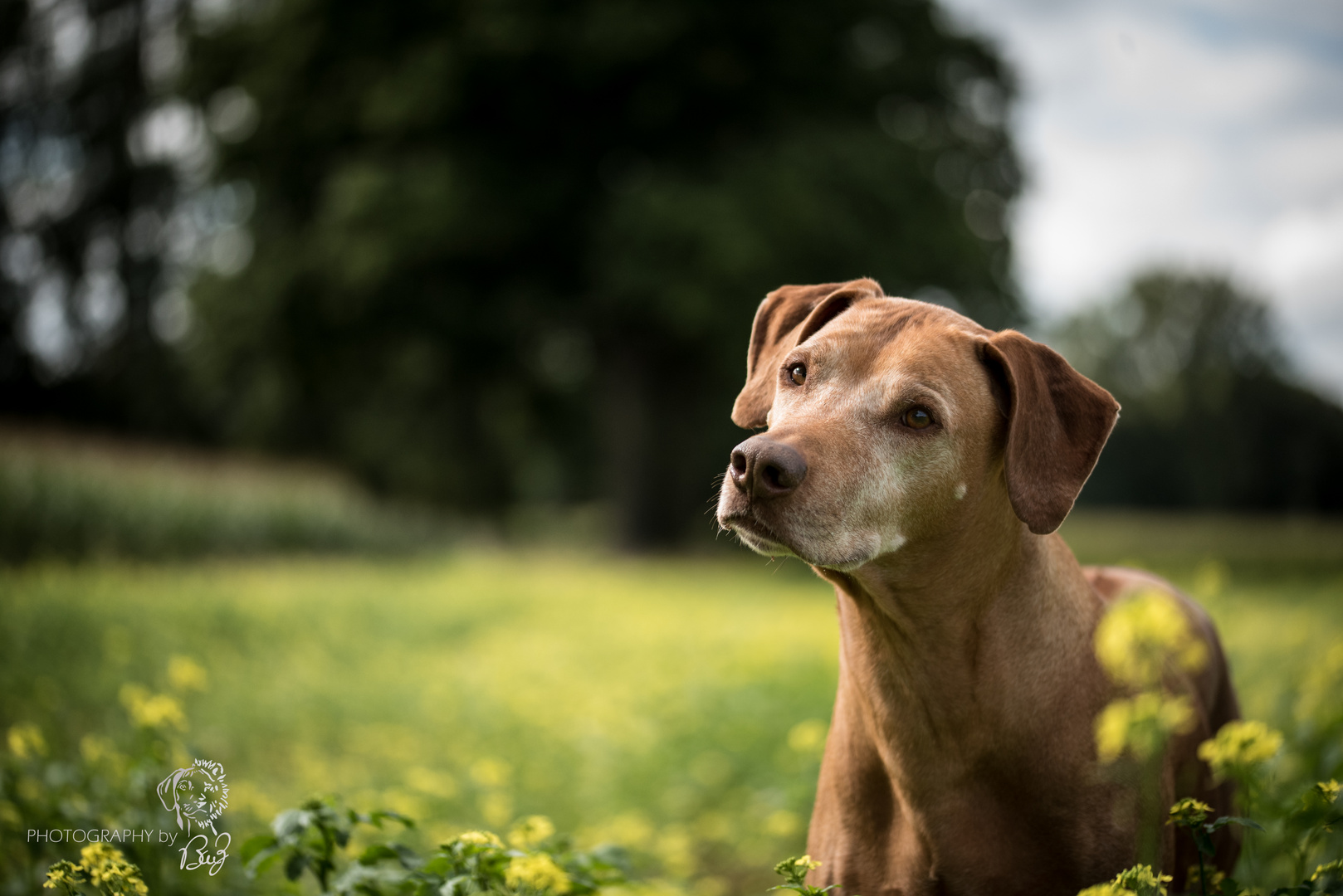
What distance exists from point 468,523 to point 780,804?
17.5 meters

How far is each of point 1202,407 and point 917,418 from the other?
581 centimetres

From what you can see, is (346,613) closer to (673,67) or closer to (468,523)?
(673,67)

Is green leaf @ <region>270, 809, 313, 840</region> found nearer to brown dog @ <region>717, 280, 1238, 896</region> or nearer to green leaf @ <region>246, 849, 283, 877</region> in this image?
green leaf @ <region>246, 849, 283, 877</region>

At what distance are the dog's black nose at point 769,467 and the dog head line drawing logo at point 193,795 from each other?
1.84 meters

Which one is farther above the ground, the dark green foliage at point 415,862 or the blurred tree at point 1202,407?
the blurred tree at point 1202,407

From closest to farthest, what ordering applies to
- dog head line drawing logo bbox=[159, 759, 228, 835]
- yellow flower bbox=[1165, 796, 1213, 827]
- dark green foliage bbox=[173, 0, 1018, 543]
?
yellow flower bbox=[1165, 796, 1213, 827] < dog head line drawing logo bbox=[159, 759, 228, 835] < dark green foliage bbox=[173, 0, 1018, 543]

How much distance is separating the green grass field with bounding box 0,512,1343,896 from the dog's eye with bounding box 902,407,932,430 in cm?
126

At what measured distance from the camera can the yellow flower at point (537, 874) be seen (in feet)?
5.68

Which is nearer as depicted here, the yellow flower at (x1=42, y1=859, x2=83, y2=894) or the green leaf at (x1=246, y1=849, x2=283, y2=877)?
the yellow flower at (x1=42, y1=859, x2=83, y2=894)

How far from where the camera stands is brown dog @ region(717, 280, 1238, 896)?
6.55ft

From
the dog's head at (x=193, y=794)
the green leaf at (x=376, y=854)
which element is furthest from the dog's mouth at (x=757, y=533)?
the dog's head at (x=193, y=794)

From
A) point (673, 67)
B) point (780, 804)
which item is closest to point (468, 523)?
point (673, 67)
